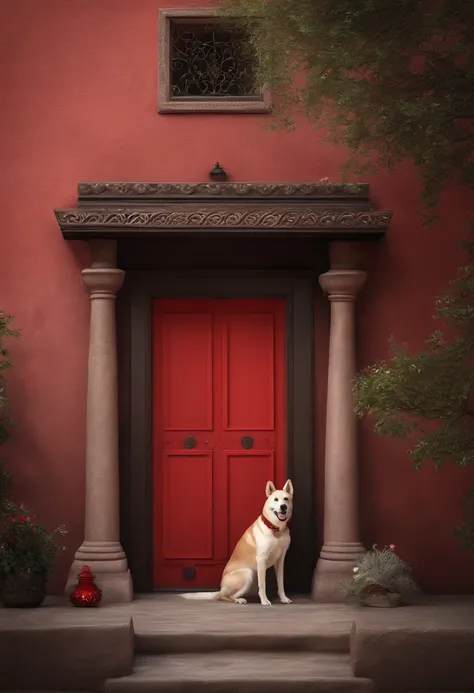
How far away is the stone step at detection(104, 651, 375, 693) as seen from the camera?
791 cm

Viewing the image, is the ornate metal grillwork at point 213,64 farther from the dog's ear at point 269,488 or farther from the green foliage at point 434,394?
the dog's ear at point 269,488

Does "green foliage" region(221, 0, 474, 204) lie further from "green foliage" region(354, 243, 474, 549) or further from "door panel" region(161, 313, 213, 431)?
"door panel" region(161, 313, 213, 431)

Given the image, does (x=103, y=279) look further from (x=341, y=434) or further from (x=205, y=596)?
(x=205, y=596)

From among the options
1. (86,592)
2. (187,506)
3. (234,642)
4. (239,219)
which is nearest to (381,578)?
(234,642)

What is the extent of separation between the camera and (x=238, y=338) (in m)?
10.5

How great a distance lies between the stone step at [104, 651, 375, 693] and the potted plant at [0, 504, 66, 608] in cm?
131

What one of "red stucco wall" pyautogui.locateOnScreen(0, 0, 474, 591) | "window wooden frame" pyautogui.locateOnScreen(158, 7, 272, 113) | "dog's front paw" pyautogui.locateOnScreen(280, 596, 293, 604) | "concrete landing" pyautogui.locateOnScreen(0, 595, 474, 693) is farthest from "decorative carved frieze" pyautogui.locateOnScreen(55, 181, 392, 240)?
"concrete landing" pyautogui.locateOnScreen(0, 595, 474, 693)

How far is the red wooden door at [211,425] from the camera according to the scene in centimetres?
1045

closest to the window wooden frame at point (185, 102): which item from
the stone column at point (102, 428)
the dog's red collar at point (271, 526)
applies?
the stone column at point (102, 428)

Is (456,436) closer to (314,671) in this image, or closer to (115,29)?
(314,671)

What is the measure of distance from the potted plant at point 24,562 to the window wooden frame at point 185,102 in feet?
12.1

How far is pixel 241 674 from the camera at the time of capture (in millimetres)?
8047

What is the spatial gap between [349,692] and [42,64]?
5.80m

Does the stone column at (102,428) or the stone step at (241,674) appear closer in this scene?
the stone step at (241,674)
